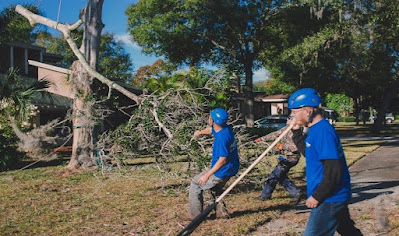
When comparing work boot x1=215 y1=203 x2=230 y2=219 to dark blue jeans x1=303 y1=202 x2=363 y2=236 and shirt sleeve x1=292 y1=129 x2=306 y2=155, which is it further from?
dark blue jeans x1=303 y1=202 x2=363 y2=236

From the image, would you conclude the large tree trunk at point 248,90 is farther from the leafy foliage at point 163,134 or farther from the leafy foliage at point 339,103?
the leafy foliage at point 339,103

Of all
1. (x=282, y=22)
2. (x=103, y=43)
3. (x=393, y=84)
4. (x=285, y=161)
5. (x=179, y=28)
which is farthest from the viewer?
(x=103, y=43)

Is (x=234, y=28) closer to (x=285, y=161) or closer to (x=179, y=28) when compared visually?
(x=179, y=28)

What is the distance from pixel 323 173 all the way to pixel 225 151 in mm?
2051

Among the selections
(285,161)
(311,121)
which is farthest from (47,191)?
(311,121)

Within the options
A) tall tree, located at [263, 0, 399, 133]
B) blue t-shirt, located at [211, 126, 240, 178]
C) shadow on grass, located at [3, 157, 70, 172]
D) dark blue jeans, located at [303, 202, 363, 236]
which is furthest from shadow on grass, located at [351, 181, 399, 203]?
tall tree, located at [263, 0, 399, 133]

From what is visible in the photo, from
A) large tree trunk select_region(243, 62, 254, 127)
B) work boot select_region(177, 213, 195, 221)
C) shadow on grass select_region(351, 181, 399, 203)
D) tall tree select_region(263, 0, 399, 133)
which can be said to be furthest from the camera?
large tree trunk select_region(243, 62, 254, 127)

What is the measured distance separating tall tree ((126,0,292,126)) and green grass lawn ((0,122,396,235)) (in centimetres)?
1260

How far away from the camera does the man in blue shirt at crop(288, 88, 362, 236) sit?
335 cm

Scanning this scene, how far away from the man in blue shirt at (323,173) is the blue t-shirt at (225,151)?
182 centimetres

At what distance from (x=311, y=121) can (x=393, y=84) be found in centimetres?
2853

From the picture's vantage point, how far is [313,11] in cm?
2091

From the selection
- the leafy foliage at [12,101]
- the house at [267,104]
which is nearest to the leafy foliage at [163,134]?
the leafy foliage at [12,101]

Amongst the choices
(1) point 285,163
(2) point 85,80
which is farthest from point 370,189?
(2) point 85,80
